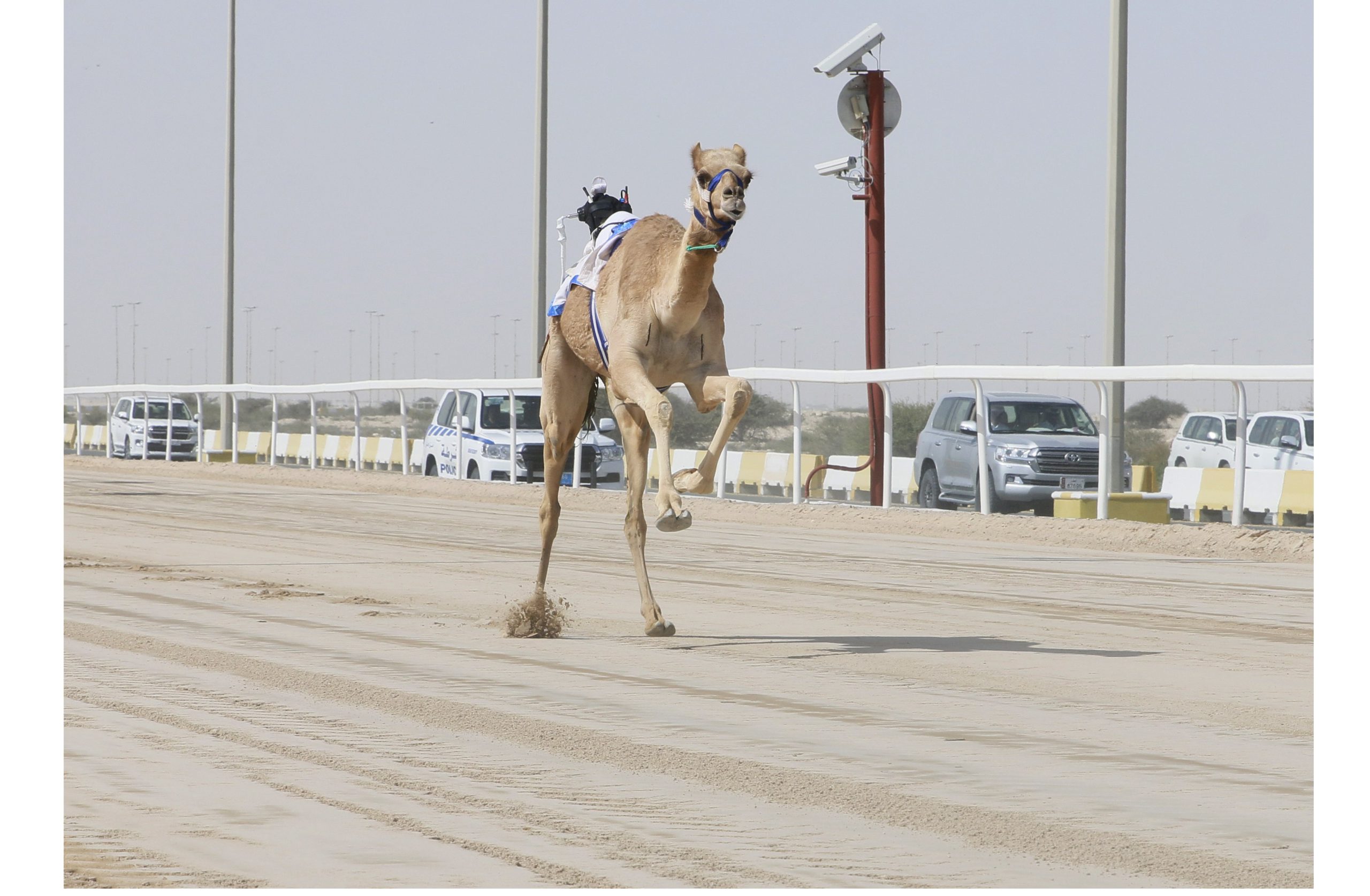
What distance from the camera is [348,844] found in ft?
16.0

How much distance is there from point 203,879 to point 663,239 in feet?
18.6

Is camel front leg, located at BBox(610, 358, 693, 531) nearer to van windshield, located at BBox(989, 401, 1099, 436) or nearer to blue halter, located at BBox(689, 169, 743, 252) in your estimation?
blue halter, located at BBox(689, 169, 743, 252)

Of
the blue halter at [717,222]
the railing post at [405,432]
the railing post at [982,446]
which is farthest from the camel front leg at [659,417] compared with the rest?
the railing post at [405,432]

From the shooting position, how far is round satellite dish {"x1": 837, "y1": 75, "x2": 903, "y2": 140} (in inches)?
911

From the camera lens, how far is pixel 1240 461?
55.5 feet

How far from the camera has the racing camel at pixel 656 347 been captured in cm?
859

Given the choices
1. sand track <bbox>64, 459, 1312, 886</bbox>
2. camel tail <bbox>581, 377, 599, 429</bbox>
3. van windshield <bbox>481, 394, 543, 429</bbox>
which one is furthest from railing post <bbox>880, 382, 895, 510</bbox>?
camel tail <bbox>581, 377, 599, 429</bbox>

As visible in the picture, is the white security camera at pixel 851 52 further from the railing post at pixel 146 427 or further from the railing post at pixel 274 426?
the railing post at pixel 146 427

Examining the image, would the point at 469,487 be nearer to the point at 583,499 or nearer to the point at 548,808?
the point at 583,499

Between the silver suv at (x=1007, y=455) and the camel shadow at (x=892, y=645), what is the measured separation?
10382 millimetres

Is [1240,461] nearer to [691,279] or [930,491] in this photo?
[930,491]

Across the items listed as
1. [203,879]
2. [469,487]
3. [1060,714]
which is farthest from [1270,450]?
[203,879]

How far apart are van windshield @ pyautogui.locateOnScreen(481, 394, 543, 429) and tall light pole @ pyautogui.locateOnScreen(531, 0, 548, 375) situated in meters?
3.27

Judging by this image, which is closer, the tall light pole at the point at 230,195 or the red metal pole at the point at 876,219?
the red metal pole at the point at 876,219
